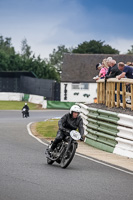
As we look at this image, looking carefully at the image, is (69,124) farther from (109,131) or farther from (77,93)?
(77,93)

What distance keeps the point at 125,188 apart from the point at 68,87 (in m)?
71.4

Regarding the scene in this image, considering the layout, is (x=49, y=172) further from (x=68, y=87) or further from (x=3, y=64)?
(x=3, y=64)

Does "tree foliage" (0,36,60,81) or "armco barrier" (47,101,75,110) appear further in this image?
"tree foliage" (0,36,60,81)

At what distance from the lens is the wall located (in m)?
80.6

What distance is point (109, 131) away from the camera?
1820cm

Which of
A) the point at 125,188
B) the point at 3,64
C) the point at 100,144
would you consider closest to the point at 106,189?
the point at 125,188

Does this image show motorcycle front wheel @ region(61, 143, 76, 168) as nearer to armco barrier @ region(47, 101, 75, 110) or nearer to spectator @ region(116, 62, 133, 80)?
spectator @ region(116, 62, 133, 80)

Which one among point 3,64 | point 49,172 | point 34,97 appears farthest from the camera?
point 3,64

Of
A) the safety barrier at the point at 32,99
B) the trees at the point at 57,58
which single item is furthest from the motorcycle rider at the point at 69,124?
the trees at the point at 57,58

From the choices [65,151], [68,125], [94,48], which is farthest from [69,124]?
[94,48]

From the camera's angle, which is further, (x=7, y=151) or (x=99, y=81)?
(x=99, y=81)

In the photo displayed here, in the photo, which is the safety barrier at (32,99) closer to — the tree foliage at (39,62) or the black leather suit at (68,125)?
the tree foliage at (39,62)

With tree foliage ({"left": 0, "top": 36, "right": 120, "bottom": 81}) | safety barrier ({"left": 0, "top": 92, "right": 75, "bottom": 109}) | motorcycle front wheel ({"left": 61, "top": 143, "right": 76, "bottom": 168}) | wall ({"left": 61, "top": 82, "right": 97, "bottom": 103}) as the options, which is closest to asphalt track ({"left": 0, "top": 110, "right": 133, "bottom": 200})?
motorcycle front wheel ({"left": 61, "top": 143, "right": 76, "bottom": 168})

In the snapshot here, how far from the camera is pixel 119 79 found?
58.9 ft
